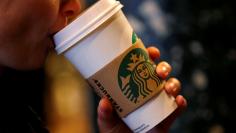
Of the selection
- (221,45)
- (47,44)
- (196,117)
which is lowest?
(196,117)

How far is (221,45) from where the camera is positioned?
1729mm

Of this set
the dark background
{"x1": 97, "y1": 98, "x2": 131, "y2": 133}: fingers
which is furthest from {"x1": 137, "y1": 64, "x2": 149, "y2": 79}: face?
the dark background

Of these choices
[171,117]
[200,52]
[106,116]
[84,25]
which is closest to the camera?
[84,25]

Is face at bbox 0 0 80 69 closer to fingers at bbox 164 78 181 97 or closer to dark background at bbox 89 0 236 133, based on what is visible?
fingers at bbox 164 78 181 97

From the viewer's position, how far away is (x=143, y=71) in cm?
93

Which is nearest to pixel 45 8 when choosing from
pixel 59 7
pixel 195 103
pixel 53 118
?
pixel 59 7

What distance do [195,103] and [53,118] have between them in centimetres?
197

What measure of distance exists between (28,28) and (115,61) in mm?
177

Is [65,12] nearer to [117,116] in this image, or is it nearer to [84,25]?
[84,25]

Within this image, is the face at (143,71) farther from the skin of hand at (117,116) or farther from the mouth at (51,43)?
the mouth at (51,43)

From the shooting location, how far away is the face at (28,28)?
864mm

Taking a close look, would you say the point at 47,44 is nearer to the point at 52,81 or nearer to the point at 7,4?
the point at 7,4

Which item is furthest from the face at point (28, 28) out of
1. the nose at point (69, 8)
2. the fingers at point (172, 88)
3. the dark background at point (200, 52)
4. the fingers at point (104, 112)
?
the dark background at point (200, 52)

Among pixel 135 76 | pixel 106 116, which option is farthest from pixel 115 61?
pixel 106 116
